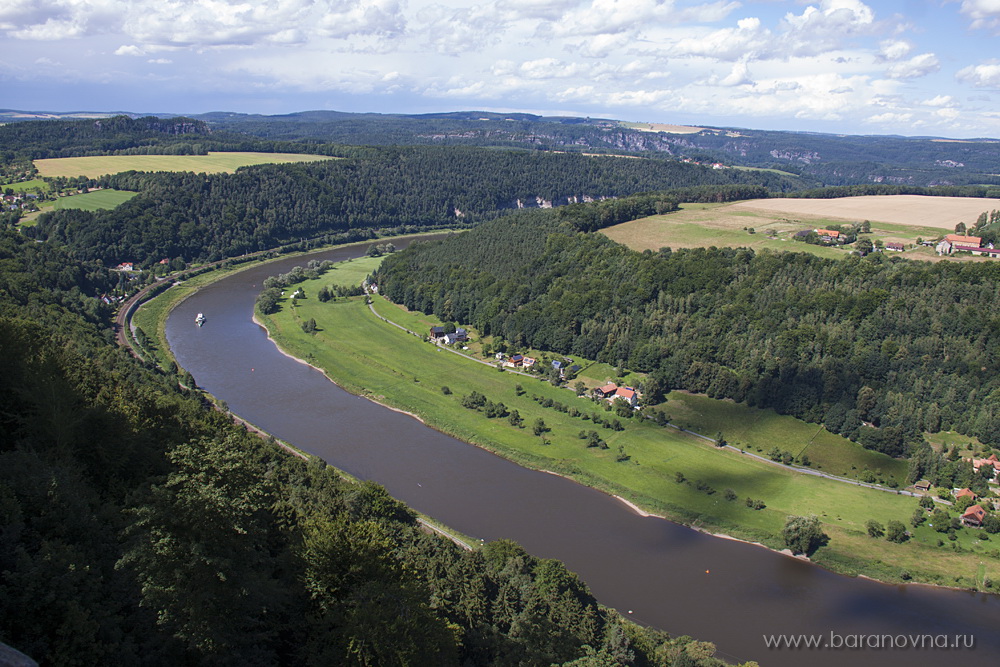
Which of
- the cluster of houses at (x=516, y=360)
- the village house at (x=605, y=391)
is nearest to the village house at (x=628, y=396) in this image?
the village house at (x=605, y=391)

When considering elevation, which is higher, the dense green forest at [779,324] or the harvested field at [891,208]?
the harvested field at [891,208]

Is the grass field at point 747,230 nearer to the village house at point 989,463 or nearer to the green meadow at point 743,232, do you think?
the green meadow at point 743,232

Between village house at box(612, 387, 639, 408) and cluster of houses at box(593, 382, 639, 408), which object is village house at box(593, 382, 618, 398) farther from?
village house at box(612, 387, 639, 408)

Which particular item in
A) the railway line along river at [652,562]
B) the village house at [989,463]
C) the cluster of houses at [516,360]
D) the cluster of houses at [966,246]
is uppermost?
the cluster of houses at [966,246]

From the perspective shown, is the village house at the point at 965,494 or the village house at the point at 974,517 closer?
the village house at the point at 974,517

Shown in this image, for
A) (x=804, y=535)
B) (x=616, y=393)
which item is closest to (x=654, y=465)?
(x=616, y=393)

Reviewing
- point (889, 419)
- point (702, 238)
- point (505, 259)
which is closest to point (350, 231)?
point (505, 259)

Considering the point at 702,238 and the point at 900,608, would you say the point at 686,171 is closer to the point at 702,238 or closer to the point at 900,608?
the point at 702,238
